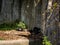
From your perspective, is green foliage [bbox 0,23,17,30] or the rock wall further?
the rock wall

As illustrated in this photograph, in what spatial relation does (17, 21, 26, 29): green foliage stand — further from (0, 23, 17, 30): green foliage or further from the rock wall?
the rock wall

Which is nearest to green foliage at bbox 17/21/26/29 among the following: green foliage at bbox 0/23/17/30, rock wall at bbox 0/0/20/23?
green foliage at bbox 0/23/17/30

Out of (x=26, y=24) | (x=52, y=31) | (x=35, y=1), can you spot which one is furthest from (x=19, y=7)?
(x=52, y=31)

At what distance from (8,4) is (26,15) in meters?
1.69

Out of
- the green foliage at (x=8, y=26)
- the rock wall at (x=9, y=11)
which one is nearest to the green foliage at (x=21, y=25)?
the green foliage at (x=8, y=26)

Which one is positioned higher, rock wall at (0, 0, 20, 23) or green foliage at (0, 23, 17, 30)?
rock wall at (0, 0, 20, 23)

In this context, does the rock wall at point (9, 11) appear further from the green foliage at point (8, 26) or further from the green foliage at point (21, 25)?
the green foliage at point (21, 25)

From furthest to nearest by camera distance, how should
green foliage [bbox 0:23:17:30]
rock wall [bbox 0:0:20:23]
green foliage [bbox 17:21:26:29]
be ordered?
rock wall [bbox 0:0:20:23] → green foliage [bbox 0:23:17:30] → green foliage [bbox 17:21:26:29]

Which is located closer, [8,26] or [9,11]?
[8,26]

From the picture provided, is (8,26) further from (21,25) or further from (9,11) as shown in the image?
(9,11)

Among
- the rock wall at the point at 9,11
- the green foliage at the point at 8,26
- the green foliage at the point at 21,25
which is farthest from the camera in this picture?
the rock wall at the point at 9,11

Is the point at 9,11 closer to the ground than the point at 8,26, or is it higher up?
higher up

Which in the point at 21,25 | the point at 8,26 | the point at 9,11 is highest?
the point at 9,11

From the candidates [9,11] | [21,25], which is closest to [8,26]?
[21,25]
